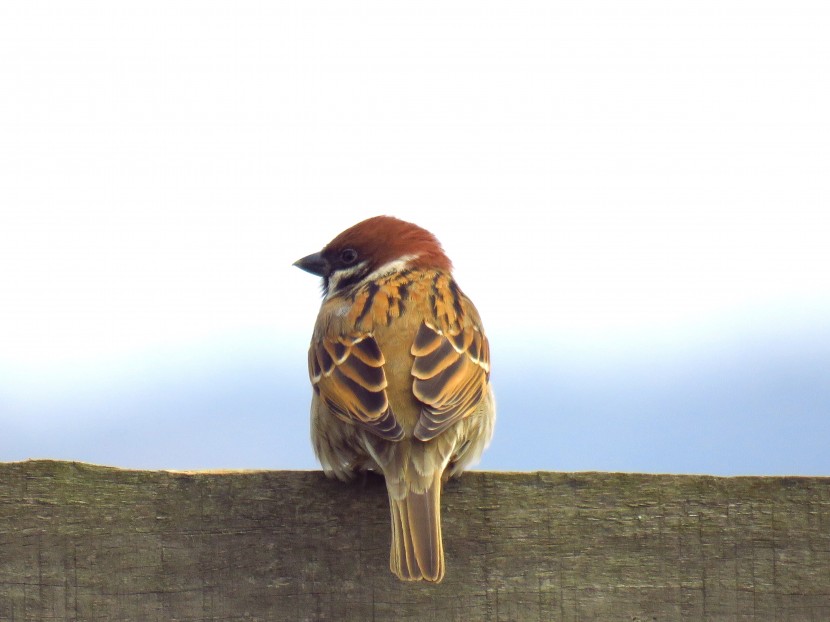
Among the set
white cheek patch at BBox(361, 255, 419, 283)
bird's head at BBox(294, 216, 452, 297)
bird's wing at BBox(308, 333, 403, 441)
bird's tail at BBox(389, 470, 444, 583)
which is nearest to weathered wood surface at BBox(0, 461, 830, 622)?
bird's tail at BBox(389, 470, 444, 583)

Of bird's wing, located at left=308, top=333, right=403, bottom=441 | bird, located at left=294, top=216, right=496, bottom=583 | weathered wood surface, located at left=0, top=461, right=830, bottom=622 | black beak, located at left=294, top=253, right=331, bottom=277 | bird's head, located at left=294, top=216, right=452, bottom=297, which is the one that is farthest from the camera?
black beak, located at left=294, top=253, right=331, bottom=277

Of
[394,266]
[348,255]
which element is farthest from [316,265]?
[394,266]

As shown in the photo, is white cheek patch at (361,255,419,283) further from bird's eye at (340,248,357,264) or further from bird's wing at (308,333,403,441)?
bird's wing at (308,333,403,441)

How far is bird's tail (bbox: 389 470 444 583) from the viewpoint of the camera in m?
3.10

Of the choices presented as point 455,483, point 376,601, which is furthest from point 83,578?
point 455,483

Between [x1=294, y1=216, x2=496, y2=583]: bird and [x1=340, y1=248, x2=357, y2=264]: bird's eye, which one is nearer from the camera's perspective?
[x1=294, y1=216, x2=496, y2=583]: bird

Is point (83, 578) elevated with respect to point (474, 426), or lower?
lower

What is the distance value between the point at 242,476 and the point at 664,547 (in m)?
1.41

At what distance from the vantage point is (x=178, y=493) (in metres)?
3.30

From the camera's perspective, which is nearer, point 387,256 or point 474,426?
point 474,426

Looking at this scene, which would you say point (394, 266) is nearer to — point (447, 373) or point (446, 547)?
point (447, 373)

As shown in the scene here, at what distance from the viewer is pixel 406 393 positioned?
13.8 ft

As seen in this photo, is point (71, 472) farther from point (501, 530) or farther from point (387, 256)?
point (387, 256)

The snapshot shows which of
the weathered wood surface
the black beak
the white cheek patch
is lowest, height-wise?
the weathered wood surface
